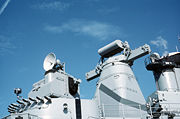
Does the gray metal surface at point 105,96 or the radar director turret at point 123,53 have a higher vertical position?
the radar director turret at point 123,53

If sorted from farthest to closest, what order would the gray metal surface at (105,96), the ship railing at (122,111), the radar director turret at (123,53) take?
1. the radar director turret at (123,53)
2. the ship railing at (122,111)
3. the gray metal surface at (105,96)

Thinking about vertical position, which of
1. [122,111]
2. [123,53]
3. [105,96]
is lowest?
[122,111]

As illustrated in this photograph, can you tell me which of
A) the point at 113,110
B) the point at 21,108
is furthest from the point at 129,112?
the point at 21,108

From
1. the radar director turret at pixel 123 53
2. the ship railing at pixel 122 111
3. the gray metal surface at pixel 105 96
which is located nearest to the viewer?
the gray metal surface at pixel 105 96

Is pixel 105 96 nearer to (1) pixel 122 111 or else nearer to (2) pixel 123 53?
(1) pixel 122 111

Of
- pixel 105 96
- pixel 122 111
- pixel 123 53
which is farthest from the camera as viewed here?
pixel 123 53

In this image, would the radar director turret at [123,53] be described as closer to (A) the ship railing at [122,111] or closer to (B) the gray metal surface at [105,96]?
(B) the gray metal surface at [105,96]

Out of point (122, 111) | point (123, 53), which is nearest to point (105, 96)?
point (122, 111)

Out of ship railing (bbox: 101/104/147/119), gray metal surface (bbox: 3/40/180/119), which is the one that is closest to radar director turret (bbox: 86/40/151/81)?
gray metal surface (bbox: 3/40/180/119)

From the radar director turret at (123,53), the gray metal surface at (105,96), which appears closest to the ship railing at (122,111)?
the gray metal surface at (105,96)

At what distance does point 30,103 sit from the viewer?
12469 mm

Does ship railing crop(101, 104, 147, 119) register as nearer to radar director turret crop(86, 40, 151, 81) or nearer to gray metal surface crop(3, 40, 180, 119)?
gray metal surface crop(3, 40, 180, 119)

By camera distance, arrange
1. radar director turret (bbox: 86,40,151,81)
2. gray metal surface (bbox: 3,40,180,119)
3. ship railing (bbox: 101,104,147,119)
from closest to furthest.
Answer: gray metal surface (bbox: 3,40,180,119)
ship railing (bbox: 101,104,147,119)
radar director turret (bbox: 86,40,151,81)

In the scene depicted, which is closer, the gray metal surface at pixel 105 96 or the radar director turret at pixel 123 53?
the gray metal surface at pixel 105 96
